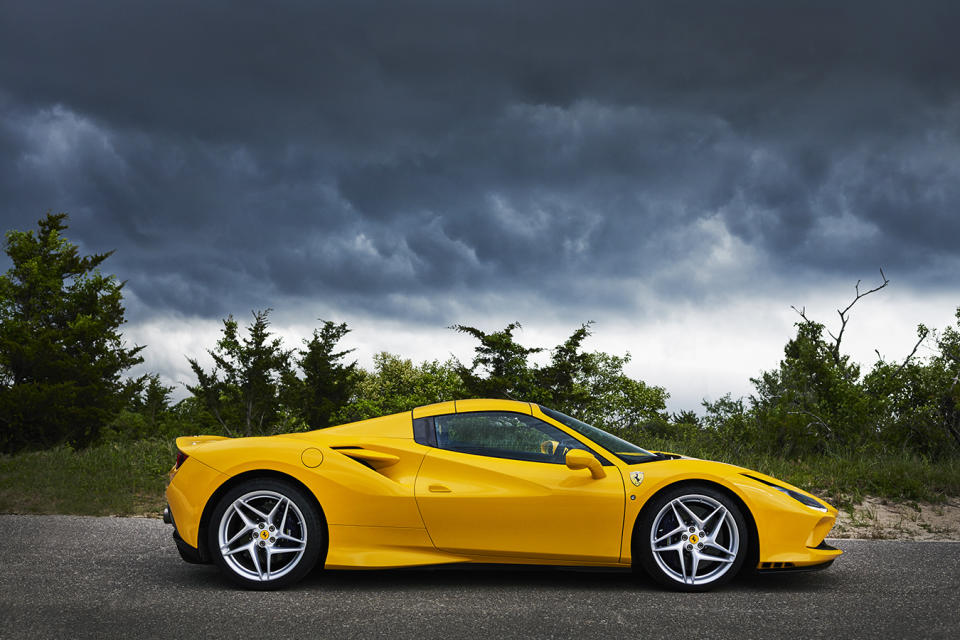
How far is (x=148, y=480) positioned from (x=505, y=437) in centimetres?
714

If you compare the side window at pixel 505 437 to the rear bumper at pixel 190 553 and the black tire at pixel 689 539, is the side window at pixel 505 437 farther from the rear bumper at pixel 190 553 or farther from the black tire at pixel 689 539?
the rear bumper at pixel 190 553

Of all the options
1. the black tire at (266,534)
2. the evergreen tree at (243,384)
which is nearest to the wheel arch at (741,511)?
the black tire at (266,534)

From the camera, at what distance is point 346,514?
16.1ft

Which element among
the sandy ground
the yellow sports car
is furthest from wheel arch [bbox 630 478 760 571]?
the sandy ground

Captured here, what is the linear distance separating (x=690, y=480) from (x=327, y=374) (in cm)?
2741

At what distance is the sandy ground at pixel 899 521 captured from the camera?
7961mm

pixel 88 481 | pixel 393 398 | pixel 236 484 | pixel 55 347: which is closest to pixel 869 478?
pixel 236 484

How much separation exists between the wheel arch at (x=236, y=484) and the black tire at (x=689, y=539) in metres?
2.16

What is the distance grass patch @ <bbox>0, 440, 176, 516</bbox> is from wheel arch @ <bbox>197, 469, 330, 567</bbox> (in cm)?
454

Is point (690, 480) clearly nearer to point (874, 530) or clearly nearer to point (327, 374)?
point (874, 530)

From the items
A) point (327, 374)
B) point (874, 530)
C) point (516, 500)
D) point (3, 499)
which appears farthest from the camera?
point (327, 374)

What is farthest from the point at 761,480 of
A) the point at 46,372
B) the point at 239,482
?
the point at 46,372

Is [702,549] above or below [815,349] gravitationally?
below

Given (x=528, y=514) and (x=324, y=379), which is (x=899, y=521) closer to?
(x=528, y=514)
